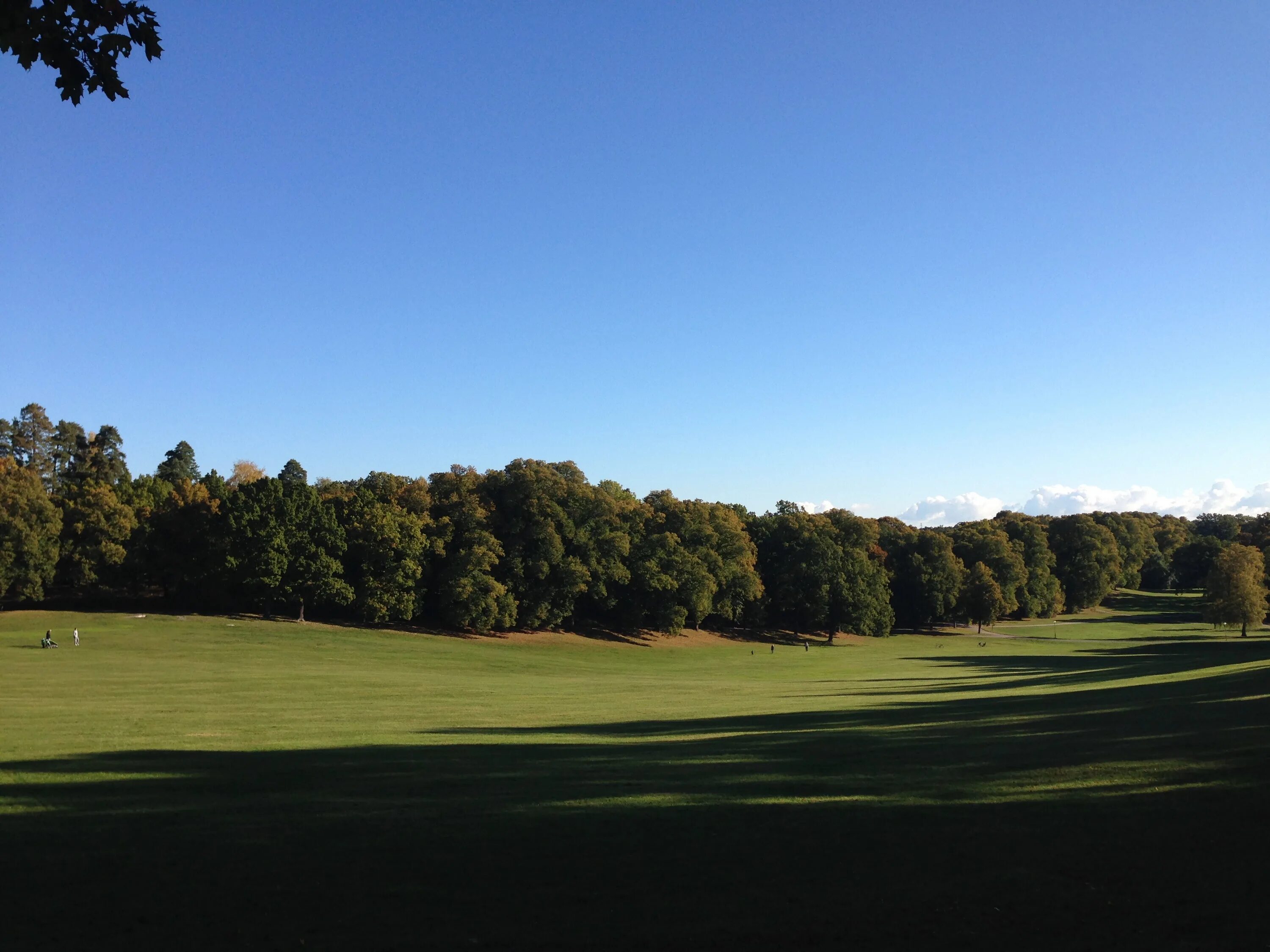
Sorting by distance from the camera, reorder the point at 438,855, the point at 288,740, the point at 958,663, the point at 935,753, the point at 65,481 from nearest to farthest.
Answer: the point at 438,855, the point at 935,753, the point at 288,740, the point at 958,663, the point at 65,481

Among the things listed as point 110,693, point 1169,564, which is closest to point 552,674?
point 110,693

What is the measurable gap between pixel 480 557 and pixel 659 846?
211 ft

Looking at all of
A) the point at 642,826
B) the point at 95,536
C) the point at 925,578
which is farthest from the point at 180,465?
the point at 642,826

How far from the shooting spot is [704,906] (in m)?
8.96

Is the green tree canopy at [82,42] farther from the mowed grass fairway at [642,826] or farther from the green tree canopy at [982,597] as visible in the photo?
the green tree canopy at [982,597]

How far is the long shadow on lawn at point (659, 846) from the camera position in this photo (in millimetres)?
8438

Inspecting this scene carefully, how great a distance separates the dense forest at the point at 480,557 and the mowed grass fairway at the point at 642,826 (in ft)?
146

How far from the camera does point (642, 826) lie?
11.8 metres

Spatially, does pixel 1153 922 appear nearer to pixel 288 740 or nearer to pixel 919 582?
pixel 288 740

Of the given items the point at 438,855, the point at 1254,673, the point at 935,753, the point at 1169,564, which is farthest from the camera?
the point at 1169,564

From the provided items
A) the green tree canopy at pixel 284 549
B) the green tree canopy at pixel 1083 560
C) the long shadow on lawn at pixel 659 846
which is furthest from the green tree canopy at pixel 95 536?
the green tree canopy at pixel 1083 560

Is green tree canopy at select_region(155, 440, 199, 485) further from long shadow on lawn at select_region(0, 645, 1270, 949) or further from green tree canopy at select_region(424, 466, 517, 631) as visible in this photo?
long shadow on lawn at select_region(0, 645, 1270, 949)

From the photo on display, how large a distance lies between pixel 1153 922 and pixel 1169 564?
184 metres

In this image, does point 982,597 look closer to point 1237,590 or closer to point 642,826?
point 1237,590
